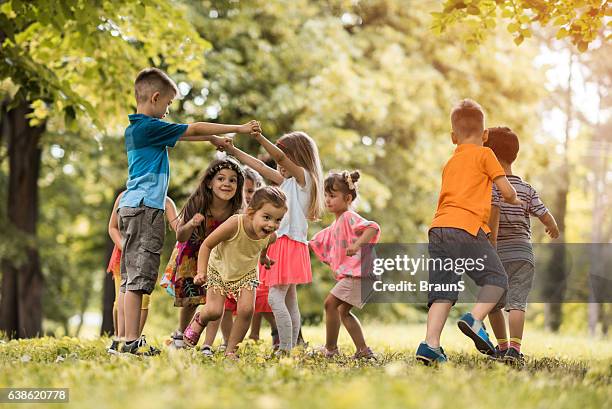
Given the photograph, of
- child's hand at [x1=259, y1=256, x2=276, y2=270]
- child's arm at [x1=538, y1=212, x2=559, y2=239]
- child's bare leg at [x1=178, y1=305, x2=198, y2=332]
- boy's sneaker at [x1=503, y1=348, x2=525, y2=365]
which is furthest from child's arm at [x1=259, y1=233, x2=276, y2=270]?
child's arm at [x1=538, y1=212, x2=559, y2=239]

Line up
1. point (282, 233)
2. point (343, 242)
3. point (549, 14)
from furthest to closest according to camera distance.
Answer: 1. point (549, 14)
2. point (343, 242)
3. point (282, 233)

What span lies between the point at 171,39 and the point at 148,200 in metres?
5.85

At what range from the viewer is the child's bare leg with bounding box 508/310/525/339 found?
6.42m

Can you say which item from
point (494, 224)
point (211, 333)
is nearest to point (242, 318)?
point (211, 333)

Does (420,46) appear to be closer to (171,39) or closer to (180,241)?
(171,39)

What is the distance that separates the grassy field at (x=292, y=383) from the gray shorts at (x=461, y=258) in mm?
582

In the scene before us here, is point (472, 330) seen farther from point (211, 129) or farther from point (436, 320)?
point (211, 129)

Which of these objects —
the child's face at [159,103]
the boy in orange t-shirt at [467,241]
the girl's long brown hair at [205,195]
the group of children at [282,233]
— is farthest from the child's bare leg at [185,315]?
the boy in orange t-shirt at [467,241]

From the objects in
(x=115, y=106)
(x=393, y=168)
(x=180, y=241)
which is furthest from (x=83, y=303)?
(x=180, y=241)

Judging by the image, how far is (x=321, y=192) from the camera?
269 inches

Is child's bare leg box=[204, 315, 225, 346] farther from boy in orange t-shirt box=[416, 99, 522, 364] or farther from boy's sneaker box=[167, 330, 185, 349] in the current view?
boy in orange t-shirt box=[416, 99, 522, 364]

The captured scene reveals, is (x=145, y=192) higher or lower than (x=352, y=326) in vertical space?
higher

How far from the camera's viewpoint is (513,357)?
6.13 m

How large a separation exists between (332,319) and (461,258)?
1.46 m
